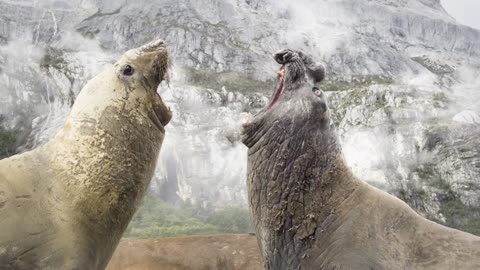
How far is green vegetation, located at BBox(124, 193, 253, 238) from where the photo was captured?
42.8m

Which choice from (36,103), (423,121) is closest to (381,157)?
(423,121)

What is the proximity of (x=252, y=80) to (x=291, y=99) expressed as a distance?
102239 millimetres

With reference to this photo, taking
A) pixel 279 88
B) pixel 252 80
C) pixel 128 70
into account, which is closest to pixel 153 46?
pixel 128 70

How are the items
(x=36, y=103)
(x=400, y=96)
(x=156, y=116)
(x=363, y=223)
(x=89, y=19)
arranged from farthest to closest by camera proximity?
(x=89, y=19) < (x=400, y=96) < (x=36, y=103) < (x=156, y=116) < (x=363, y=223)

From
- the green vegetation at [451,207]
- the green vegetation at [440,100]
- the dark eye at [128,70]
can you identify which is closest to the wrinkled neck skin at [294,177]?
the dark eye at [128,70]

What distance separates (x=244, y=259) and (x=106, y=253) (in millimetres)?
3658

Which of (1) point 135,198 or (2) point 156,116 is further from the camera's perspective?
(2) point 156,116

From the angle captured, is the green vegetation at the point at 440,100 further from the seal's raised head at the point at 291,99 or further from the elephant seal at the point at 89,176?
the elephant seal at the point at 89,176

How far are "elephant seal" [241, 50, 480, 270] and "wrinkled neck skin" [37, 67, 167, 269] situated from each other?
92cm

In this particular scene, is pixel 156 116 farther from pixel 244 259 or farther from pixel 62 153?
pixel 244 259

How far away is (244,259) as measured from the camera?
8047 millimetres

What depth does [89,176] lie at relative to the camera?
4668 mm

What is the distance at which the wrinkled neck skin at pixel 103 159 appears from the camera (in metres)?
4.53

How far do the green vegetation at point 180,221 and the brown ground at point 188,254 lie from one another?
29214mm
